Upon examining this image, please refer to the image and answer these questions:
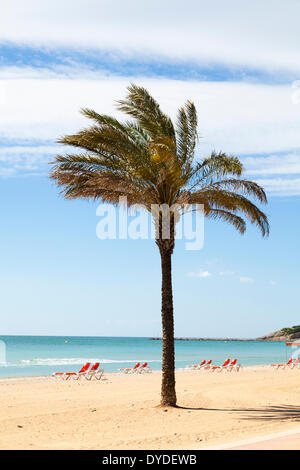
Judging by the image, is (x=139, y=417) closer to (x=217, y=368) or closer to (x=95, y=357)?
(x=217, y=368)

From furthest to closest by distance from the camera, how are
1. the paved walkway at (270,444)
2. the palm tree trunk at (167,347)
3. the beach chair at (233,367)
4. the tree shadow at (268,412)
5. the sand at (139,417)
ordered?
the beach chair at (233,367)
the palm tree trunk at (167,347)
the tree shadow at (268,412)
the sand at (139,417)
the paved walkway at (270,444)

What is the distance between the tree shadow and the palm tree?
1393mm

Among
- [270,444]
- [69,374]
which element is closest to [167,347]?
[270,444]

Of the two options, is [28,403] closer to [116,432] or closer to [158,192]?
[116,432]

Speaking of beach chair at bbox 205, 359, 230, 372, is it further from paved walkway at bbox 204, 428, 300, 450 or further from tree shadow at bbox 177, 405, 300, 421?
paved walkway at bbox 204, 428, 300, 450

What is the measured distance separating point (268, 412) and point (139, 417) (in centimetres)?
320

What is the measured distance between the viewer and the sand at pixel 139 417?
9.48 meters

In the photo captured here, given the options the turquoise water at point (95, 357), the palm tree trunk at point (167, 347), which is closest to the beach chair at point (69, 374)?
the turquoise water at point (95, 357)

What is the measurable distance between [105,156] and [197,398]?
7252mm

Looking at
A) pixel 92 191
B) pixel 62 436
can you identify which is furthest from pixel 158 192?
pixel 62 436

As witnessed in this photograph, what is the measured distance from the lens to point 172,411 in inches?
509

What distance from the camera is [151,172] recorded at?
13.4 m

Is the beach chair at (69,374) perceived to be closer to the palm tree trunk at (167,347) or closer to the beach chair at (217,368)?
the beach chair at (217,368)

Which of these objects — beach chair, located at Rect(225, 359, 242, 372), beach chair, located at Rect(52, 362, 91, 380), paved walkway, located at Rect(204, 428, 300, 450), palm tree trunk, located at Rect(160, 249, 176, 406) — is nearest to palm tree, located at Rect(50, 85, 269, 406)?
palm tree trunk, located at Rect(160, 249, 176, 406)
